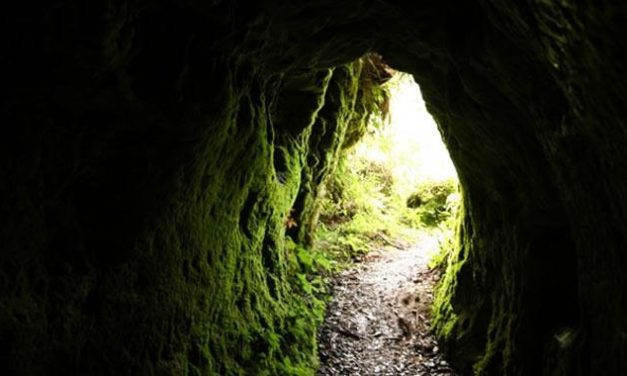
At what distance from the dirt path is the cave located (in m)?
0.72

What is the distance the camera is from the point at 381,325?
1002cm

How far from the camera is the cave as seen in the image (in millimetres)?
2979

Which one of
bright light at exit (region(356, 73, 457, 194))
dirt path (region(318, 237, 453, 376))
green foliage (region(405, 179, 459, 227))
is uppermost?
bright light at exit (region(356, 73, 457, 194))

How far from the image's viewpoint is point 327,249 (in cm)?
1367

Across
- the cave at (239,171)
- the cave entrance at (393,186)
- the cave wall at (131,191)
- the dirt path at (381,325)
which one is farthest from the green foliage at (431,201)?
the cave wall at (131,191)

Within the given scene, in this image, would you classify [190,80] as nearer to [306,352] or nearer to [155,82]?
[155,82]

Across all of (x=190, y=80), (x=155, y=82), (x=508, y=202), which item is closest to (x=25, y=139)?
(x=155, y=82)

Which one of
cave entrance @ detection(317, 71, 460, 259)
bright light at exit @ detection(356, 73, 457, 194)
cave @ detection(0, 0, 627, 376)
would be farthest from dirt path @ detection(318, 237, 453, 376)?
bright light at exit @ detection(356, 73, 457, 194)

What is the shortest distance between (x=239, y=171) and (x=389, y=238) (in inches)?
427

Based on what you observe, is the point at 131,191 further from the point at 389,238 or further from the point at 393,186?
the point at 393,186

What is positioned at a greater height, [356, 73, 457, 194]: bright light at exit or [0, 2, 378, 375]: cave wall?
[356, 73, 457, 194]: bright light at exit

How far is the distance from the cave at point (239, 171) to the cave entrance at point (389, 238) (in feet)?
3.79

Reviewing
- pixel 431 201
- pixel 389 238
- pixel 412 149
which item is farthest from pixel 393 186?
pixel 389 238

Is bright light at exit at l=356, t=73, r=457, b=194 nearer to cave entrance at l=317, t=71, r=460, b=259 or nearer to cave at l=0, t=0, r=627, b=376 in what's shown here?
cave entrance at l=317, t=71, r=460, b=259
